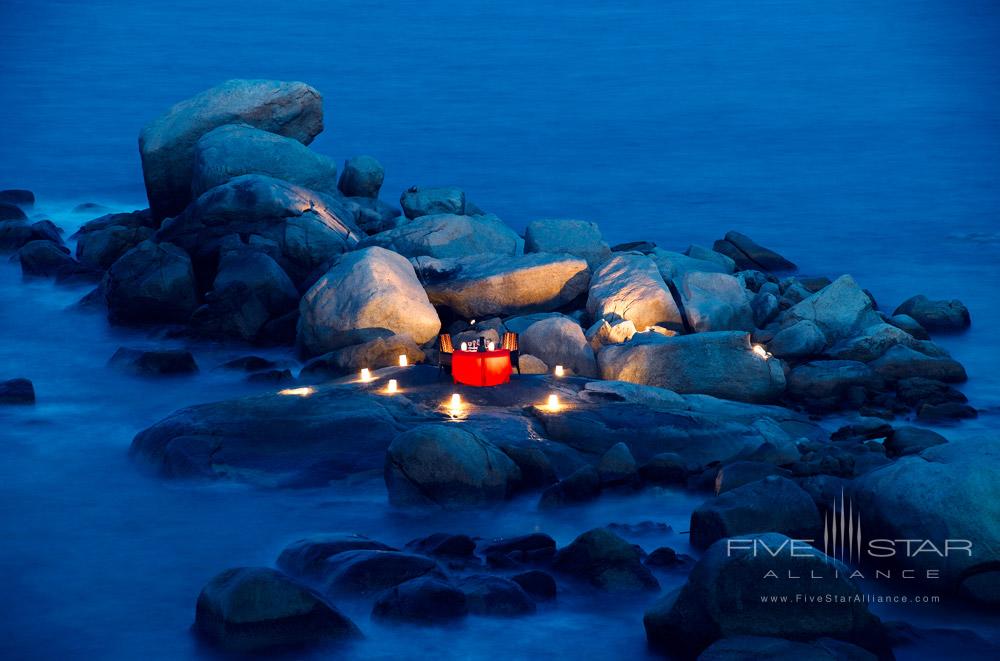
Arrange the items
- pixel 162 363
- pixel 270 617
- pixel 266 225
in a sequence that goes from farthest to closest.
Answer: pixel 266 225
pixel 162 363
pixel 270 617

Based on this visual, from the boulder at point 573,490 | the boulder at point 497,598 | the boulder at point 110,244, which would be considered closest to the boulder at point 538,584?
the boulder at point 497,598

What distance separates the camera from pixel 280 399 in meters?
13.6

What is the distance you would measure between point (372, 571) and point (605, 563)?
165cm

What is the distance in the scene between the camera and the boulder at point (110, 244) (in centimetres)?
2083

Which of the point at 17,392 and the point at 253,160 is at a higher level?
the point at 253,160

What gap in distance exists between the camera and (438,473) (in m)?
12.0

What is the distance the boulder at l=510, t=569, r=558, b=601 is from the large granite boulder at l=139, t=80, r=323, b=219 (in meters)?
12.1

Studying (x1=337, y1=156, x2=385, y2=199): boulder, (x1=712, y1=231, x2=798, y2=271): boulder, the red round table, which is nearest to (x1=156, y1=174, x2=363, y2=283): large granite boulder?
(x1=337, y1=156, x2=385, y2=199): boulder

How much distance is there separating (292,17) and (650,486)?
143ft

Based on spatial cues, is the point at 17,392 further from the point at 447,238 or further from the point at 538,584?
the point at 538,584

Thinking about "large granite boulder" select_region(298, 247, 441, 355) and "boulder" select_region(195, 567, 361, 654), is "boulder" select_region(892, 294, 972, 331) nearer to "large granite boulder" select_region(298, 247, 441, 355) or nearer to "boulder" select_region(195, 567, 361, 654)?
"large granite boulder" select_region(298, 247, 441, 355)

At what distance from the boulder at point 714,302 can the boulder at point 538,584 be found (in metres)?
6.39

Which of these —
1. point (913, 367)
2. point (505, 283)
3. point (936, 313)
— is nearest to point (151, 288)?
point (505, 283)

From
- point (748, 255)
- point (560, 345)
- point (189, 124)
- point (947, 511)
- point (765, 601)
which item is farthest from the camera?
point (189, 124)
